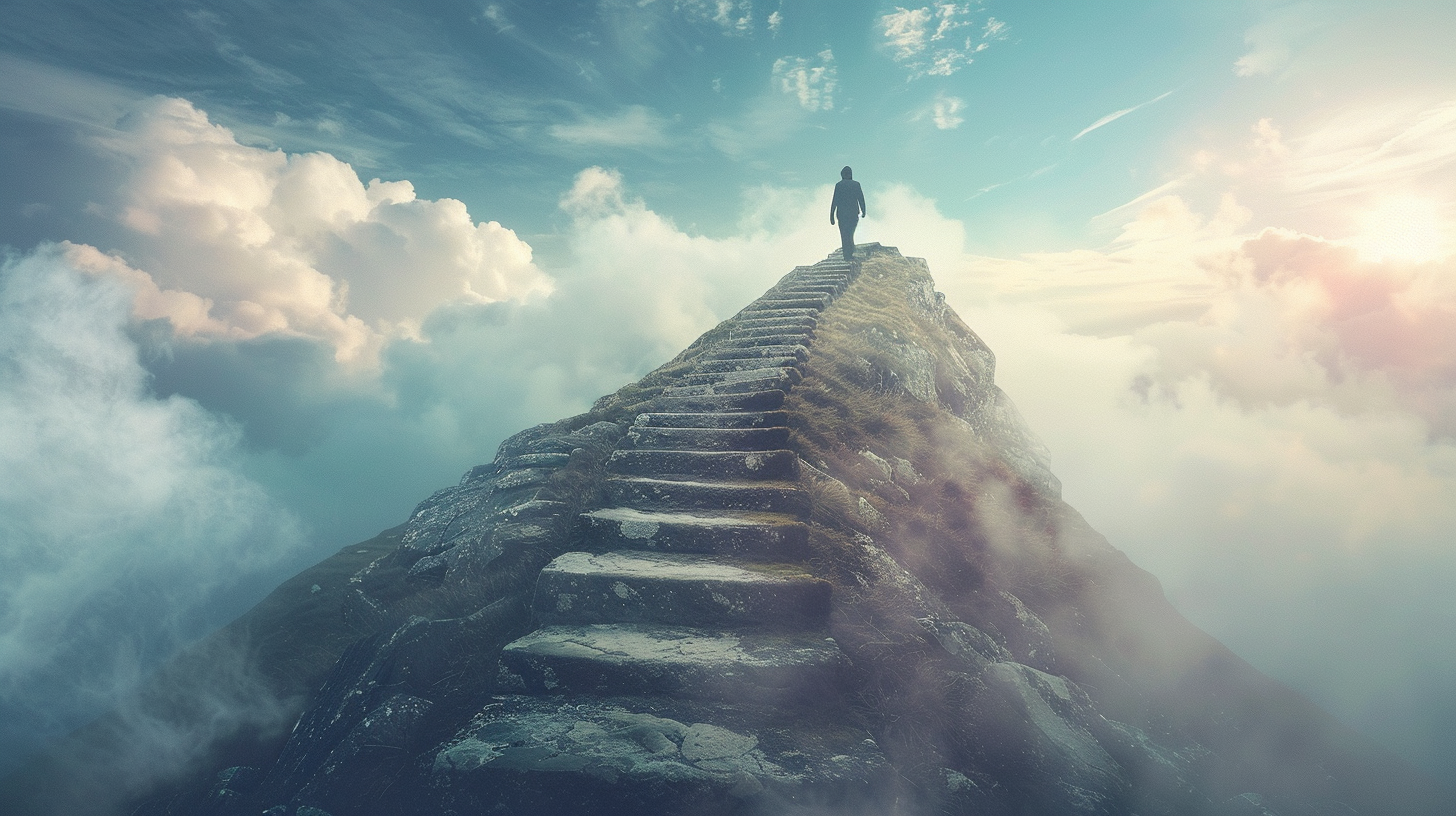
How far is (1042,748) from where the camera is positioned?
4.59 metres

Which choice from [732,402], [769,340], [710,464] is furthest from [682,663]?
[769,340]

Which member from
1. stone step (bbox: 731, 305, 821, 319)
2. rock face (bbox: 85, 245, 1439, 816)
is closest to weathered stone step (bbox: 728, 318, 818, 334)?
stone step (bbox: 731, 305, 821, 319)

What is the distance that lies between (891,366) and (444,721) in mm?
9930

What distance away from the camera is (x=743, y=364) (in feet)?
34.2

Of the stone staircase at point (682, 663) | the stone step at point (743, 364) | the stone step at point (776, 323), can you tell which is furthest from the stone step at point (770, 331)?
the stone staircase at point (682, 663)

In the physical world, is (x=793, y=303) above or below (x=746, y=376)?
above

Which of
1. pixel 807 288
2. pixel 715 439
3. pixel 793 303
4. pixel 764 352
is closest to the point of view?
pixel 715 439

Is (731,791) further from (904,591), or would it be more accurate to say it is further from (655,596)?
(904,591)

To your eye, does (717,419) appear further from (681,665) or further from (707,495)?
(681,665)

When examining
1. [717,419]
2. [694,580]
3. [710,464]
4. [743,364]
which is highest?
[743,364]

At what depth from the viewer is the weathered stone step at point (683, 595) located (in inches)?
197

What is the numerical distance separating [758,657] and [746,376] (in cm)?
561

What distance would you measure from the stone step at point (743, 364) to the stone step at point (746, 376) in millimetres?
160

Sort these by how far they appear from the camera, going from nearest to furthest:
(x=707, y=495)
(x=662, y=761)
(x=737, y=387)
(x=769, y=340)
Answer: (x=662, y=761) → (x=707, y=495) → (x=737, y=387) → (x=769, y=340)
